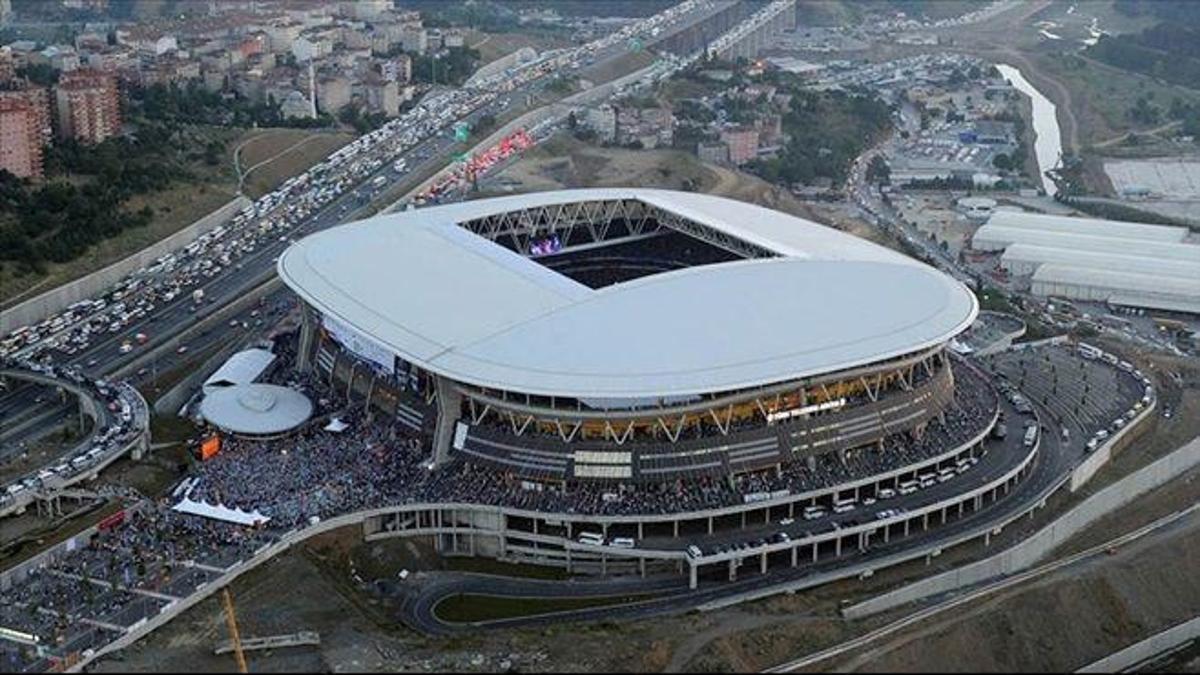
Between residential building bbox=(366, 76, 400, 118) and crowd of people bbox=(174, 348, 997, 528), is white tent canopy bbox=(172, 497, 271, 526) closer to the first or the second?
crowd of people bbox=(174, 348, 997, 528)

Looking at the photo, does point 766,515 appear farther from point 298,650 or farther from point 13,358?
point 13,358

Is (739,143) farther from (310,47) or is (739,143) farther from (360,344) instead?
(360,344)

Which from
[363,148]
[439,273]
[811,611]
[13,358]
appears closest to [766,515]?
[811,611]

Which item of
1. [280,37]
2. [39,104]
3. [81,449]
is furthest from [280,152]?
[81,449]

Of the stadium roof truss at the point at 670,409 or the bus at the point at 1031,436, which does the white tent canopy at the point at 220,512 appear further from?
the bus at the point at 1031,436

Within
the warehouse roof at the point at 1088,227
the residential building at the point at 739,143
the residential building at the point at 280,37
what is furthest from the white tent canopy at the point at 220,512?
the residential building at the point at 280,37

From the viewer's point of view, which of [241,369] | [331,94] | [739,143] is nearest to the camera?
[241,369]
